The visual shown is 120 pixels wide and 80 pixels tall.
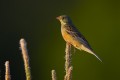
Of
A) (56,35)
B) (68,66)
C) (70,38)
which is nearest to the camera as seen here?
(68,66)

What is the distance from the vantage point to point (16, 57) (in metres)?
16.9

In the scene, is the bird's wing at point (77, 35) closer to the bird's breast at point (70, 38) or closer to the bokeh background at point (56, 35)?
the bird's breast at point (70, 38)

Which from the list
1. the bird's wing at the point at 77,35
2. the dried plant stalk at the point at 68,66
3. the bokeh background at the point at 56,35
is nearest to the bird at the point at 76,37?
the bird's wing at the point at 77,35

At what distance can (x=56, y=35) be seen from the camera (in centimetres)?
1781

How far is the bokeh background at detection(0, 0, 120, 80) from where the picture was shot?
54.0 feet

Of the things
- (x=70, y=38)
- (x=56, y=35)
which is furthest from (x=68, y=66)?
(x=56, y=35)

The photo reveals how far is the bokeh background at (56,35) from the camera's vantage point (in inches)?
648

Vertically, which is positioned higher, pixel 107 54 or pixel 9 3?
pixel 9 3

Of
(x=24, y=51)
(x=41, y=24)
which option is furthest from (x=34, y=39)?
(x=24, y=51)

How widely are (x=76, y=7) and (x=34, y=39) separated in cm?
173

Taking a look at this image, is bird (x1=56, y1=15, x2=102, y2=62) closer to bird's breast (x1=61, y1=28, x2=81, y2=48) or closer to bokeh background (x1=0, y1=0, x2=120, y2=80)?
bird's breast (x1=61, y1=28, x2=81, y2=48)

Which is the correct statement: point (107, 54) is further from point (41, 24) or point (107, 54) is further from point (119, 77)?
point (41, 24)

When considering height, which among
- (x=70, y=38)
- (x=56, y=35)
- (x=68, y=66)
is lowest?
(x=68, y=66)

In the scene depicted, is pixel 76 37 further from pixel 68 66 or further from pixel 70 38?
pixel 68 66
